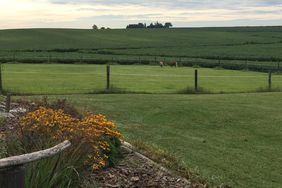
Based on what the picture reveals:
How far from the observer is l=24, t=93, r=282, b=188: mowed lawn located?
7.87 m

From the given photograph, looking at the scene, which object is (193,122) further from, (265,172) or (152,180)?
(152,180)

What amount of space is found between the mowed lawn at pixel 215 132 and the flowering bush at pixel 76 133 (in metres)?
1.46

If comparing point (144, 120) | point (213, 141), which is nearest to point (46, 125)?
point (213, 141)

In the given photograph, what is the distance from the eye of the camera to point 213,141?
33.4ft

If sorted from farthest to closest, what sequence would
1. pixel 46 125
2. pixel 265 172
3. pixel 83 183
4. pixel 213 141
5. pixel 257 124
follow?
pixel 257 124 < pixel 213 141 < pixel 265 172 < pixel 46 125 < pixel 83 183

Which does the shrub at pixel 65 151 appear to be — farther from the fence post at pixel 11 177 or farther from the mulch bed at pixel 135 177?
the fence post at pixel 11 177

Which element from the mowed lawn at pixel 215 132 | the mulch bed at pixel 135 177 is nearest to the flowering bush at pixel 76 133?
the mulch bed at pixel 135 177

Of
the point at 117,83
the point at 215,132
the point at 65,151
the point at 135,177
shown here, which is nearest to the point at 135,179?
the point at 135,177

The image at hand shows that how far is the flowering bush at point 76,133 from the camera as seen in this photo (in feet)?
19.0

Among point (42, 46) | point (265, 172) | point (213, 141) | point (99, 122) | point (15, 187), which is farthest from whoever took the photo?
point (42, 46)

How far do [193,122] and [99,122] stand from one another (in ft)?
18.9

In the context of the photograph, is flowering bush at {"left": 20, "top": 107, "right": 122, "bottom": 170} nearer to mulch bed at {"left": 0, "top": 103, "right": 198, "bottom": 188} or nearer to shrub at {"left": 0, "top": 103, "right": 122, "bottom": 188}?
shrub at {"left": 0, "top": 103, "right": 122, "bottom": 188}

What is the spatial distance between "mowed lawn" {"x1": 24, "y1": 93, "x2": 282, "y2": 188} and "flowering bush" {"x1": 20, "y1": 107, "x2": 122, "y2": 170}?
1462mm

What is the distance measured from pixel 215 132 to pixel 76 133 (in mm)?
5889
